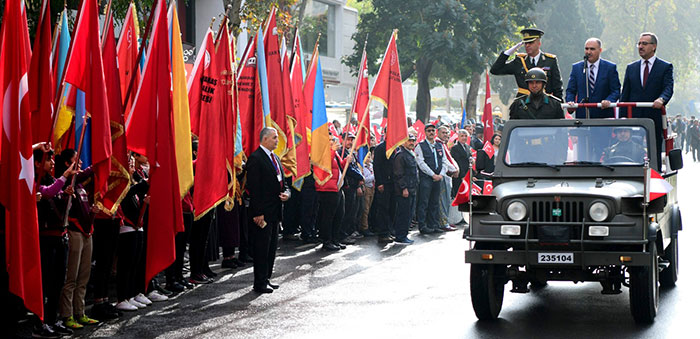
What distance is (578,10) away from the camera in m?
73.8

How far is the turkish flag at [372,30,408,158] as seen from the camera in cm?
1786

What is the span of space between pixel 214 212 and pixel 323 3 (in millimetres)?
36785

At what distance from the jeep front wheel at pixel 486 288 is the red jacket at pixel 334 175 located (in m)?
→ 7.60

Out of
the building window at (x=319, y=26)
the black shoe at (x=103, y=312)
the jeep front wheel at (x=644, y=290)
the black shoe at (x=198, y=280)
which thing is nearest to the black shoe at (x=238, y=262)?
the black shoe at (x=198, y=280)

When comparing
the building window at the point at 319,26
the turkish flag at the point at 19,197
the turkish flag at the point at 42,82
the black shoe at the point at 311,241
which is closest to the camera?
the turkish flag at the point at 19,197

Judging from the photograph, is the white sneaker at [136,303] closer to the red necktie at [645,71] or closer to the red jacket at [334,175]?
the red jacket at [334,175]

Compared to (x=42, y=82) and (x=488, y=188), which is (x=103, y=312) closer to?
(x=42, y=82)

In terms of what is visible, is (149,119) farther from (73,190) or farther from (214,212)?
(214,212)

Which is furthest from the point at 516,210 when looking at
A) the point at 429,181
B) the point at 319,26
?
the point at 319,26

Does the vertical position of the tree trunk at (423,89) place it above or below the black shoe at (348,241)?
above

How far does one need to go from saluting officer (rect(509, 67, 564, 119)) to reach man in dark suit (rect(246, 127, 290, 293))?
3.00 meters

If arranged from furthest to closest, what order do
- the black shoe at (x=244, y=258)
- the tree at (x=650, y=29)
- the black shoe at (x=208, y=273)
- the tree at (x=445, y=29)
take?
the tree at (x=650, y=29)
the tree at (x=445, y=29)
the black shoe at (x=244, y=258)
the black shoe at (x=208, y=273)

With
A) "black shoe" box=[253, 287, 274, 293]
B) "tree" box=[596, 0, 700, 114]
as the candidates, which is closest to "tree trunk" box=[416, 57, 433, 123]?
"black shoe" box=[253, 287, 274, 293]

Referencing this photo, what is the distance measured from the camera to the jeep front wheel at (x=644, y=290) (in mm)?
9555
